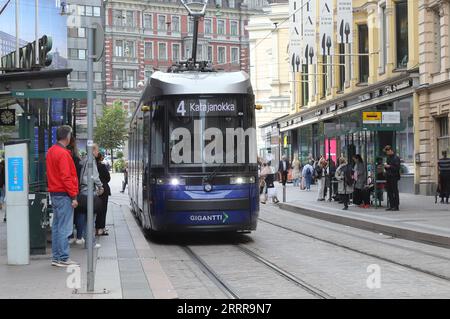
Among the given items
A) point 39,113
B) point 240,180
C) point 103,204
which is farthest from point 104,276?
point 39,113

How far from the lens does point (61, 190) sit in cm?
1022

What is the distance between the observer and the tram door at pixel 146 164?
48.2 feet

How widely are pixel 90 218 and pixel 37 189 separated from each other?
20.2ft

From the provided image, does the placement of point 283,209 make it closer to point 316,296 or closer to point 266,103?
point 316,296

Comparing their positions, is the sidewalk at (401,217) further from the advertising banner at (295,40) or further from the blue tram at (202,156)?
the advertising banner at (295,40)

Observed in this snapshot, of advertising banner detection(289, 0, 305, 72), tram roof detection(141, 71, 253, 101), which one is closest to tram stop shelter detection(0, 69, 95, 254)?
tram roof detection(141, 71, 253, 101)

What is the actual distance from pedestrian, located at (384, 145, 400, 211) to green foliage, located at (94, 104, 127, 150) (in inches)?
2707

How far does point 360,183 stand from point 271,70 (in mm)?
42176

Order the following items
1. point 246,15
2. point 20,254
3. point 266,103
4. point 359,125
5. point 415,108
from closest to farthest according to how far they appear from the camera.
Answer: point 20,254, point 359,125, point 415,108, point 266,103, point 246,15

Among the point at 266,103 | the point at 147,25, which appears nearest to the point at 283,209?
the point at 266,103

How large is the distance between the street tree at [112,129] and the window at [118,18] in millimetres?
11851

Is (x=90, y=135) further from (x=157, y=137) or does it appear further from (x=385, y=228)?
(x=385, y=228)

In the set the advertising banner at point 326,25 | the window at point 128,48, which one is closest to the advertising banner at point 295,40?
the advertising banner at point 326,25

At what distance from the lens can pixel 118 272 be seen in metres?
9.93
